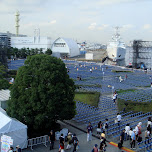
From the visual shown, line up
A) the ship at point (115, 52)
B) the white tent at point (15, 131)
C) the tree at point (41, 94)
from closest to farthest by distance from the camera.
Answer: the white tent at point (15, 131) → the tree at point (41, 94) → the ship at point (115, 52)

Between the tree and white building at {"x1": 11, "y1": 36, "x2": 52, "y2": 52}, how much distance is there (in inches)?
2823

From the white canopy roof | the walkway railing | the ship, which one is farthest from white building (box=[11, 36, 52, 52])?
the white canopy roof

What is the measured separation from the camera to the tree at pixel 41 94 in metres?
10.4

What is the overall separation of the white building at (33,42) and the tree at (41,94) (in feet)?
235

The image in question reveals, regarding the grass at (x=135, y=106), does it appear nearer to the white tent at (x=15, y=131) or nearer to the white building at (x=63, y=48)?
the white tent at (x=15, y=131)

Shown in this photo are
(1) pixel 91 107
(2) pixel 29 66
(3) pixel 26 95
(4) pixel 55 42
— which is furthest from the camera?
(4) pixel 55 42

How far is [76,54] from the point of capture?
273 feet

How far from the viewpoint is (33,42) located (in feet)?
275

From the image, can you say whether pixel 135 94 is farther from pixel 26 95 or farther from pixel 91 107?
pixel 26 95

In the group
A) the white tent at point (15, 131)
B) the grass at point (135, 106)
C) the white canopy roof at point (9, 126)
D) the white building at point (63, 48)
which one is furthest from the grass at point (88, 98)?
the white building at point (63, 48)

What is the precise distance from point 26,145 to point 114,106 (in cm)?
921

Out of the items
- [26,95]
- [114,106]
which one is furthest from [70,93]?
[114,106]

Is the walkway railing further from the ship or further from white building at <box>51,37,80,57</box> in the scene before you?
white building at <box>51,37,80,57</box>

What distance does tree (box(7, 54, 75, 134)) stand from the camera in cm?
1041
